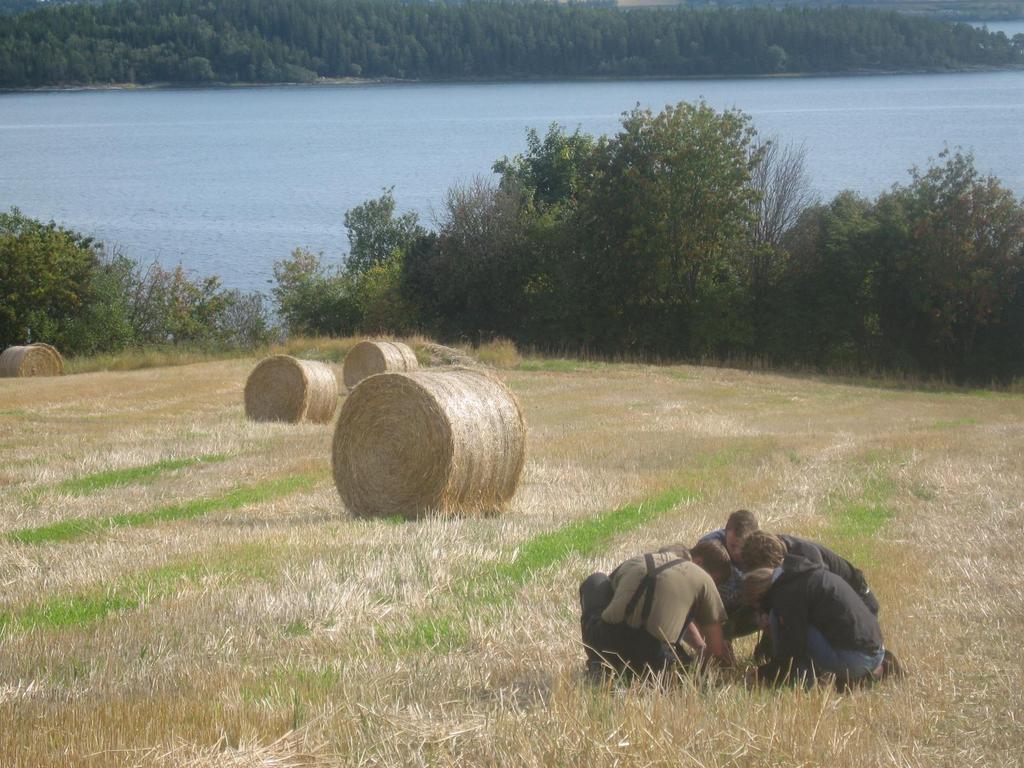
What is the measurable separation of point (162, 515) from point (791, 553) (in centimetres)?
721

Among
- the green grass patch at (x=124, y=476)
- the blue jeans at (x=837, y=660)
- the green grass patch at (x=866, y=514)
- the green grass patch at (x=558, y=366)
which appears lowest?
the green grass patch at (x=558, y=366)

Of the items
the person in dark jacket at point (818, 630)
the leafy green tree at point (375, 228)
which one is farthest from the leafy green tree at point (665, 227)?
the person in dark jacket at point (818, 630)

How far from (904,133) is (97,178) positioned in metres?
52.7

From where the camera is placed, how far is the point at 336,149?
9844 cm

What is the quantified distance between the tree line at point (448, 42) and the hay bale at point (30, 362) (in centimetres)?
1622

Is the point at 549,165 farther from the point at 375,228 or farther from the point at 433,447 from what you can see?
the point at 433,447

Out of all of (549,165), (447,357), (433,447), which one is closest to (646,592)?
(433,447)

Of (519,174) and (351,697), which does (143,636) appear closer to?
(351,697)

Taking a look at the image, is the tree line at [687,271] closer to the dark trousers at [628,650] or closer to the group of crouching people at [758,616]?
the group of crouching people at [758,616]

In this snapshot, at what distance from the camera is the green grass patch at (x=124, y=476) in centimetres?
1373

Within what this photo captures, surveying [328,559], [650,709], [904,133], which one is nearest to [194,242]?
[904,133]

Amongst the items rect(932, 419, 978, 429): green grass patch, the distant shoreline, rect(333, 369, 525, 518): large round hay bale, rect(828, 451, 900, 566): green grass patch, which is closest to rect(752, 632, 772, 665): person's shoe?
rect(828, 451, 900, 566): green grass patch

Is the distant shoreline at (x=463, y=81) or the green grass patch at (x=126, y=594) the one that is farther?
the distant shoreline at (x=463, y=81)

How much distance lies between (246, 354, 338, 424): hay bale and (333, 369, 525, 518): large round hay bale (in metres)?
10.2
